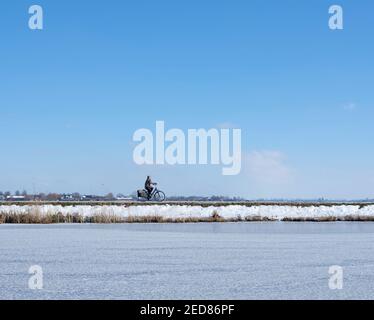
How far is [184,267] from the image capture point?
6.14 metres

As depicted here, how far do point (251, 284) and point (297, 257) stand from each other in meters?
2.22

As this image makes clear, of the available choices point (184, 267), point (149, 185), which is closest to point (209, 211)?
point (149, 185)

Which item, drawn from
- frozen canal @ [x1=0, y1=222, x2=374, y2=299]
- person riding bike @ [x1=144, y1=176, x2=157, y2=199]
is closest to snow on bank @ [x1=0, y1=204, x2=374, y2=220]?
person riding bike @ [x1=144, y1=176, x2=157, y2=199]

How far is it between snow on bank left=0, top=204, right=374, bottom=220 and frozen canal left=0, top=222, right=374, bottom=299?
26.3 ft

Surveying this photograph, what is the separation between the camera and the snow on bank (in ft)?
58.3

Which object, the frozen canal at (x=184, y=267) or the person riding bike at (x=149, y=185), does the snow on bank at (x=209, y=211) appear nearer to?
the person riding bike at (x=149, y=185)

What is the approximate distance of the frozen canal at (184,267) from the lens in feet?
15.4

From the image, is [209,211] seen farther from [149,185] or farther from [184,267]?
[184,267]

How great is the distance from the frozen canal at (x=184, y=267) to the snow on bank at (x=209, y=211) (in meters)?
8.03

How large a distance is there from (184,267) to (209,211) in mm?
13438

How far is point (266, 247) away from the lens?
8328mm

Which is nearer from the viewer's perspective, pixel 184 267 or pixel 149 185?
pixel 184 267

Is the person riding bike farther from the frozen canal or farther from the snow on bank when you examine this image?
the frozen canal
